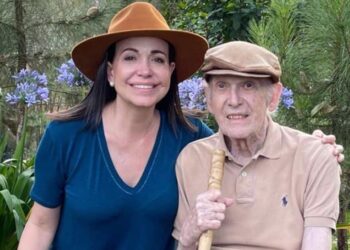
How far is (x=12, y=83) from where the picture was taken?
649 centimetres

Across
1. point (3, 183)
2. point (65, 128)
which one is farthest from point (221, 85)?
point (3, 183)

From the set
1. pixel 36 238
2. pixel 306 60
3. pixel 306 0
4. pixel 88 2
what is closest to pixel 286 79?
pixel 306 60

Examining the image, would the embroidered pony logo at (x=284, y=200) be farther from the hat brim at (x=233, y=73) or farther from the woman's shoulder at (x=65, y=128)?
the woman's shoulder at (x=65, y=128)

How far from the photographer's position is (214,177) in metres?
2.68

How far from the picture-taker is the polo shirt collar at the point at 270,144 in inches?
109

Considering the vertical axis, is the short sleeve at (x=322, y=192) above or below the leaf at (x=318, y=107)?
below

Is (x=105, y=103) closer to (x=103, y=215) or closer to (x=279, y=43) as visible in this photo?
(x=103, y=215)

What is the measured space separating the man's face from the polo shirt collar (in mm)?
73

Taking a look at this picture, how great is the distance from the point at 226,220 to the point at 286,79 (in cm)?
134

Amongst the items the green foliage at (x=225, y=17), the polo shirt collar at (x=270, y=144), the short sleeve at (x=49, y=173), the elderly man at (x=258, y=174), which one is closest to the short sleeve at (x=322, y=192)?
A: the elderly man at (x=258, y=174)

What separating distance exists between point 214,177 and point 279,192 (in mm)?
245

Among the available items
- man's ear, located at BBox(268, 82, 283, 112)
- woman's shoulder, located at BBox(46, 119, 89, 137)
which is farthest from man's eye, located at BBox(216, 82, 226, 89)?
woman's shoulder, located at BBox(46, 119, 89, 137)

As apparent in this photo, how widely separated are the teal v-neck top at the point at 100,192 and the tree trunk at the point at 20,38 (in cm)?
359

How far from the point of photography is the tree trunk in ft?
21.0
